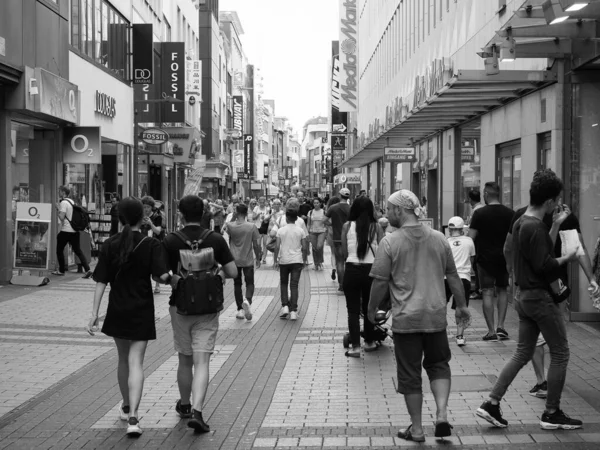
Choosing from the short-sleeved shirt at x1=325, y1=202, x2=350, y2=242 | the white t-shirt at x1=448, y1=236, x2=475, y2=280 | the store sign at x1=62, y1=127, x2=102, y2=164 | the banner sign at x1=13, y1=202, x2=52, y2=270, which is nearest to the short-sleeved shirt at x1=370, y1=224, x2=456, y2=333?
the white t-shirt at x1=448, y1=236, x2=475, y2=280

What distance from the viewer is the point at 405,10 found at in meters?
32.4

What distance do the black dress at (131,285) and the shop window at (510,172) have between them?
33.1 ft

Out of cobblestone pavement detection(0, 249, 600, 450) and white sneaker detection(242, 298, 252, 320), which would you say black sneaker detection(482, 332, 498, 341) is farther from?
white sneaker detection(242, 298, 252, 320)

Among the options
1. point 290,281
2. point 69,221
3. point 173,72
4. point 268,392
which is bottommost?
point 268,392

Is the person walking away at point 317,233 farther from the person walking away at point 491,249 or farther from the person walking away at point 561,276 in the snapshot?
the person walking away at point 561,276

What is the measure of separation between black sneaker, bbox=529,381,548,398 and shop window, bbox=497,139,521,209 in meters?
8.35

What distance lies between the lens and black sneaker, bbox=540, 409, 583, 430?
6.63m

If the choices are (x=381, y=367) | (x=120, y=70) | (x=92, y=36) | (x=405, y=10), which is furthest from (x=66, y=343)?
(x=405, y=10)

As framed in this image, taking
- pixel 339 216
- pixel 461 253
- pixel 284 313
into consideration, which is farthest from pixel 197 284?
pixel 339 216

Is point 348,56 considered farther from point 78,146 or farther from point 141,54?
point 78,146

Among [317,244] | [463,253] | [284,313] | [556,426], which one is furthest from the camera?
[317,244]

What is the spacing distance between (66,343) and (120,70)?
54.5 ft

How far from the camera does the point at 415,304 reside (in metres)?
6.32

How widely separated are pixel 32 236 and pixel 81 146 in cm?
407
